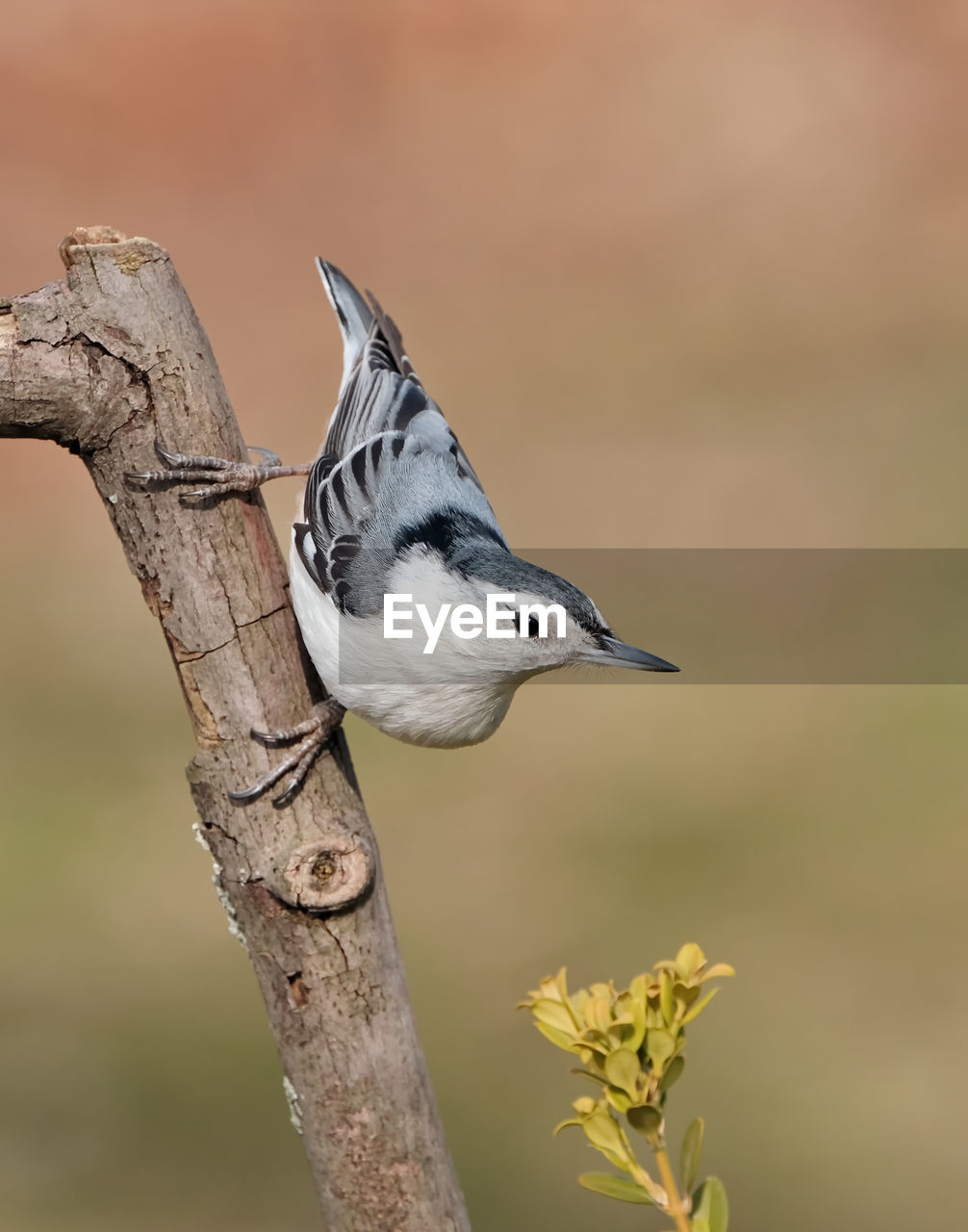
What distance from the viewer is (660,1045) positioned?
0.81m

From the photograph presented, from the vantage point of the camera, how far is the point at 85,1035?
2816 millimetres

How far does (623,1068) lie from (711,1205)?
11 cm

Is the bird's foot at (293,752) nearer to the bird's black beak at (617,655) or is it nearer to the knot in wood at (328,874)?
the knot in wood at (328,874)

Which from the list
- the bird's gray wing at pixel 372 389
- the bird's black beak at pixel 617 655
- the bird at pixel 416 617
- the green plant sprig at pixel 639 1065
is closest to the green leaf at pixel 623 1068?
the green plant sprig at pixel 639 1065

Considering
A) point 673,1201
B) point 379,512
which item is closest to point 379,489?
point 379,512

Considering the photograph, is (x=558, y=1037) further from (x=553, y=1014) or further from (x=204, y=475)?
(x=204, y=475)

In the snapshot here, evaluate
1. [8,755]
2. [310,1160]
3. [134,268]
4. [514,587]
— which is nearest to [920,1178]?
[310,1160]

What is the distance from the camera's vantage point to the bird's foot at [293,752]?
1.37 m

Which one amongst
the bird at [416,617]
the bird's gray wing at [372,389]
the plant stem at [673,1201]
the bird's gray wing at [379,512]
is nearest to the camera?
the plant stem at [673,1201]

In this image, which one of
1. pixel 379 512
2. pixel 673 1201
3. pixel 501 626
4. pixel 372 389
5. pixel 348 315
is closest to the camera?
pixel 673 1201

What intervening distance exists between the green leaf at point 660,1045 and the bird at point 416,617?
1.78 feet

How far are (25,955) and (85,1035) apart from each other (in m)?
0.33

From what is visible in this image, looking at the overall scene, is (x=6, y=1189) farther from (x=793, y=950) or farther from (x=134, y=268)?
(x=134, y=268)

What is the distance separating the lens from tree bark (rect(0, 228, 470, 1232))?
51.0 inches
